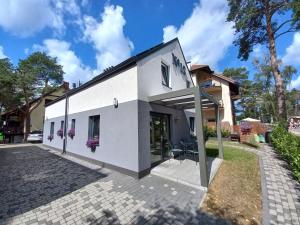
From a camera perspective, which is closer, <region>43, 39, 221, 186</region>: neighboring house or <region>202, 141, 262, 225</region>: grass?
<region>202, 141, 262, 225</region>: grass

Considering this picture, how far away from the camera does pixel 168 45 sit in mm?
8586

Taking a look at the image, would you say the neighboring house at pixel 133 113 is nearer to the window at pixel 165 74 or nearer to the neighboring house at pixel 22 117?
the window at pixel 165 74

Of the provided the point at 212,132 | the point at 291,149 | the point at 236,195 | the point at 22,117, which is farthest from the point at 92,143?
the point at 22,117

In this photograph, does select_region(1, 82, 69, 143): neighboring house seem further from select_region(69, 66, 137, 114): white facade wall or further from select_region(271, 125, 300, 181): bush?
select_region(271, 125, 300, 181): bush

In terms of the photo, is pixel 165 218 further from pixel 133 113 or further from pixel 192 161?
pixel 192 161

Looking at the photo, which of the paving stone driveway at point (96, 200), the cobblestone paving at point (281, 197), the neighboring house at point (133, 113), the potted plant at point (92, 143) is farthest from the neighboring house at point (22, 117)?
the cobblestone paving at point (281, 197)

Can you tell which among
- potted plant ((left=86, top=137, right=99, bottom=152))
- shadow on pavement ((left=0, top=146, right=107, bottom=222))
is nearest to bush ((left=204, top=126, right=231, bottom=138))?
potted plant ((left=86, top=137, right=99, bottom=152))

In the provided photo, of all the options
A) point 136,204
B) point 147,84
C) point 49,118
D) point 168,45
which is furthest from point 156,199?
point 49,118

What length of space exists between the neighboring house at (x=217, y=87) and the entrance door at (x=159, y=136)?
1261cm

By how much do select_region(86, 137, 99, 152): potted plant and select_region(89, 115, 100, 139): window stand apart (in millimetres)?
190

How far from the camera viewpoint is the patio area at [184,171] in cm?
523

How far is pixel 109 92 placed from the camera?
727 centimetres

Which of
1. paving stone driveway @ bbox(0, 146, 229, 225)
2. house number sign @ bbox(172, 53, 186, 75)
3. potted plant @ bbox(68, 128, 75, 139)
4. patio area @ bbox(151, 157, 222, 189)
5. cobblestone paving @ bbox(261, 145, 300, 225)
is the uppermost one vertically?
house number sign @ bbox(172, 53, 186, 75)

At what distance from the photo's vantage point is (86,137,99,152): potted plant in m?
7.68
